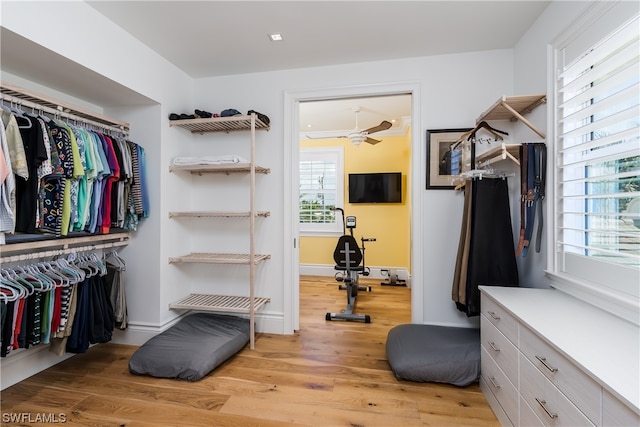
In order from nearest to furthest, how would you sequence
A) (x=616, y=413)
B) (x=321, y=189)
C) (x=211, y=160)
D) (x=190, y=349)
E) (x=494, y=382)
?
(x=616, y=413), (x=494, y=382), (x=190, y=349), (x=211, y=160), (x=321, y=189)

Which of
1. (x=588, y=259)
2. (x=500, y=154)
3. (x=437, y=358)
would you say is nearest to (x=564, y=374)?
(x=588, y=259)

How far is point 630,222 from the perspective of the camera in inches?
53.9

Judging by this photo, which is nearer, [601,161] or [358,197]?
[601,161]

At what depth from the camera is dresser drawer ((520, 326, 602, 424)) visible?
3.21 feet

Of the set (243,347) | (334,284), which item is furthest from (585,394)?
(334,284)

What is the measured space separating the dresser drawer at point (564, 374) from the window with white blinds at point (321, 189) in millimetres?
4114

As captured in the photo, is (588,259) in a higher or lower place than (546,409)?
higher

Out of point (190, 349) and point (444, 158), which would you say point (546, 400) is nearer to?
point (444, 158)

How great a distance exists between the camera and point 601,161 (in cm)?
149

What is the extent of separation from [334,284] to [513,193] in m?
3.10

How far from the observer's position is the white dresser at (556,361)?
3.07 feet

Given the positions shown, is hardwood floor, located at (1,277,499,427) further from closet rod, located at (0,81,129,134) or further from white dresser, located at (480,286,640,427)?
closet rod, located at (0,81,129,134)

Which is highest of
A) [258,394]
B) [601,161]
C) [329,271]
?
[601,161]

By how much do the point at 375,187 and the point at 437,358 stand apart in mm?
3425
